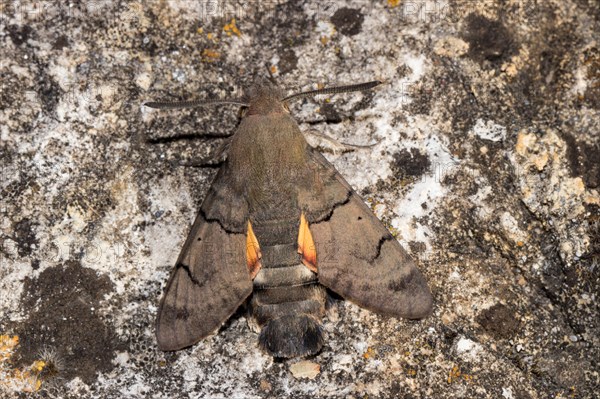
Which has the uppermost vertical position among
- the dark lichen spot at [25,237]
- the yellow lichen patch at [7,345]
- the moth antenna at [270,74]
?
the moth antenna at [270,74]

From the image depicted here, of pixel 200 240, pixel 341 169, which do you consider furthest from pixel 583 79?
pixel 200 240

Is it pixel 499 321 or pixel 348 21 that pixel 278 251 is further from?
pixel 348 21

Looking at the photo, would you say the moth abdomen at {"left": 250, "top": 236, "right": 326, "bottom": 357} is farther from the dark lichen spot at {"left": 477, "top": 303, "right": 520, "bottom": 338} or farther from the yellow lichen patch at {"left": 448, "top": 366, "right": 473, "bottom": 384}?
the dark lichen spot at {"left": 477, "top": 303, "right": 520, "bottom": 338}

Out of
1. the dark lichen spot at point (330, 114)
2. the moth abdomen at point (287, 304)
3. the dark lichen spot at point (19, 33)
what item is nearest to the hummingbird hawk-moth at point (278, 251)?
the moth abdomen at point (287, 304)

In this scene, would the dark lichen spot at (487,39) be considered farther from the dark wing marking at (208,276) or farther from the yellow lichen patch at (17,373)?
the yellow lichen patch at (17,373)

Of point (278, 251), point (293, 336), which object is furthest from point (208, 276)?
point (293, 336)

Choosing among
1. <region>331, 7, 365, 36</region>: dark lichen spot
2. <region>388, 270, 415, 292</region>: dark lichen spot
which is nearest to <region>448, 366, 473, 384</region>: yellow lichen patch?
<region>388, 270, 415, 292</region>: dark lichen spot
